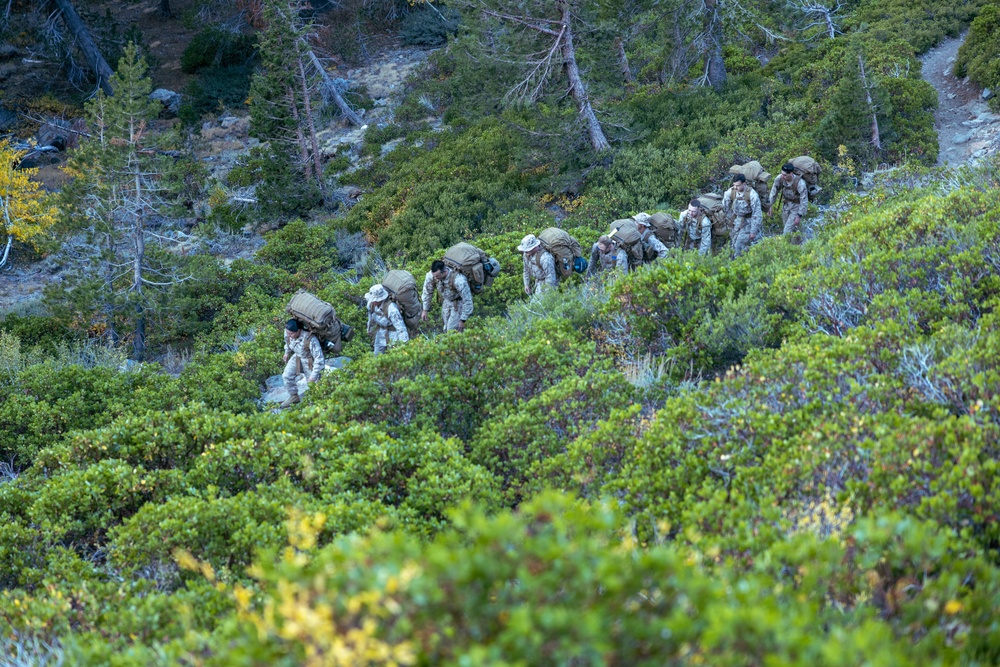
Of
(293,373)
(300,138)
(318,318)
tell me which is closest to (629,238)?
(318,318)

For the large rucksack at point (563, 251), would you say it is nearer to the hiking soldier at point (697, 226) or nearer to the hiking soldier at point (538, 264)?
the hiking soldier at point (538, 264)

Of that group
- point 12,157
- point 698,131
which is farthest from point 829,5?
point 12,157

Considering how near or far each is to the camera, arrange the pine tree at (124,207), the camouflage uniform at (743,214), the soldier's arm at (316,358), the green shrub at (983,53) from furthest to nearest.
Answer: the green shrub at (983,53), the pine tree at (124,207), the camouflage uniform at (743,214), the soldier's arm at (316,358)

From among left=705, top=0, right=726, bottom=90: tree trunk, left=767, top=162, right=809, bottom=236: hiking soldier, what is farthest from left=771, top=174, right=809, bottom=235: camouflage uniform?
left=705, top=0, right=726, bottom=90: tree trunk

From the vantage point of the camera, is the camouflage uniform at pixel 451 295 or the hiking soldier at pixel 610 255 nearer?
the camouflage uniform at pixel 451 295

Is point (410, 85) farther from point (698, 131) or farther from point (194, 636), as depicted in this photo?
point (194, 636)

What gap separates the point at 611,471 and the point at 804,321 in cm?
312

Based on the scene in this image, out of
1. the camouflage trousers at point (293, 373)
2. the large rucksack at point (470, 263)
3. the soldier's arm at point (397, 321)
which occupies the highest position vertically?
the large rucksack at point (470, 263)

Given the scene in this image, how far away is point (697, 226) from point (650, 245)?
3.57ft

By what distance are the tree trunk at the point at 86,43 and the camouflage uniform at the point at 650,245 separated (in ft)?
79.8

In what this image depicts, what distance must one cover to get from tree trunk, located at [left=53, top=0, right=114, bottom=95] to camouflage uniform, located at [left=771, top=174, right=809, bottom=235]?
25163 mm

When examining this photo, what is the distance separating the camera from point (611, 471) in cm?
611

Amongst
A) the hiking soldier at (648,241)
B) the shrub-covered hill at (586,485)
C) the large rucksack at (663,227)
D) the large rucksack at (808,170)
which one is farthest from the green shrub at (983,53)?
the hiking soldier at (648,241)

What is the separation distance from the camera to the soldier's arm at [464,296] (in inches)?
438
